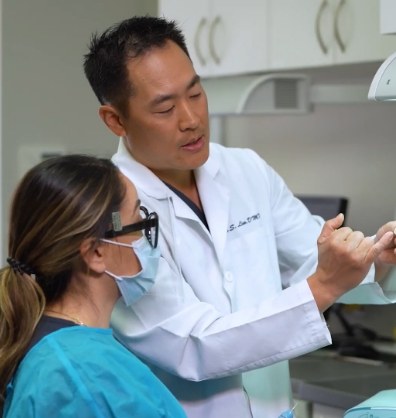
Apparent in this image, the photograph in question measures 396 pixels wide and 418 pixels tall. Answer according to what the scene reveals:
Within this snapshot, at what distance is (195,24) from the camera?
329 centimetres

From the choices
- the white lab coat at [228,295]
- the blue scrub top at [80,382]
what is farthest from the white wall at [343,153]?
the blue scrub top at [80,382]

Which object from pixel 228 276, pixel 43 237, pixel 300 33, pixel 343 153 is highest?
pixel 300 33

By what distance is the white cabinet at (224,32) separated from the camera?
3.12 meters

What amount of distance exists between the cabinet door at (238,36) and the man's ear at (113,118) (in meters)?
1.23

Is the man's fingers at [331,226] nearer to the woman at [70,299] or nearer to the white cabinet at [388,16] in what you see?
the woman at [70,299]

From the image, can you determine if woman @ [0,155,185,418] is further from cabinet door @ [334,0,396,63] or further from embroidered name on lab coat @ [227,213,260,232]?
cabinet door @ [334,0,396,63]

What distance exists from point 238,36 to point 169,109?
1.36 m

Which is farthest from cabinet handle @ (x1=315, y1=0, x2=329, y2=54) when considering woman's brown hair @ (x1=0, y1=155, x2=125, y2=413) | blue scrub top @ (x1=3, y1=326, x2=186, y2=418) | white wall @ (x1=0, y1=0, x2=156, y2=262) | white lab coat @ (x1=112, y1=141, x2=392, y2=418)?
blue scrub top @ (x1=3, y1=326, x2=186, y2=418)

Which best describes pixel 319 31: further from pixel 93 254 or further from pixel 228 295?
pixel 93 254

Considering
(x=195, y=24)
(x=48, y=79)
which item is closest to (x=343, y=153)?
(x=195, y=24)

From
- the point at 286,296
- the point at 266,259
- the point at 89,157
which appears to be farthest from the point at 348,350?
the point at 89,157

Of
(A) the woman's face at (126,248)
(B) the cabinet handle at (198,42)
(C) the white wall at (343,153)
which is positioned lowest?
(C) the white wall at (343,153)

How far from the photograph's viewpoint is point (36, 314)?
1.47 meters

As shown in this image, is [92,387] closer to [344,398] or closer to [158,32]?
[158,32]
